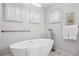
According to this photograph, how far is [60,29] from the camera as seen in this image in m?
1.39

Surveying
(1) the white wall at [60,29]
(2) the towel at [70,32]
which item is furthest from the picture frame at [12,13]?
(2) the towel at [70,32]

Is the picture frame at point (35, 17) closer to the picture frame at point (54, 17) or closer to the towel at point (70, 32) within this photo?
the picture frame at point (54, 17)

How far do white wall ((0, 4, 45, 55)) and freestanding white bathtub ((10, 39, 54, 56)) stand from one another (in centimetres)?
8

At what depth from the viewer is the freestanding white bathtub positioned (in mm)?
1268

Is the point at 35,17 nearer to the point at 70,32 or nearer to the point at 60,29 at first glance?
the point at 60,29

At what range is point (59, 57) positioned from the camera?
1256 millimetres

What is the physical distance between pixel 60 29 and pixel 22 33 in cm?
67

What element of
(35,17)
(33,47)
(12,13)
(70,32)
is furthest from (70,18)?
(12,13)

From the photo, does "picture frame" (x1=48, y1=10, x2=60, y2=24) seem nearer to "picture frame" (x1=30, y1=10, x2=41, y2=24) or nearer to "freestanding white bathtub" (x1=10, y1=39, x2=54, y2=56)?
"picture frame" (x1=30, y1=10, x2=41, y2=24)

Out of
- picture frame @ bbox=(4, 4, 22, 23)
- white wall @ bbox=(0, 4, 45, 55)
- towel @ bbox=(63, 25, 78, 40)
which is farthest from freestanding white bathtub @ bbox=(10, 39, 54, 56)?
picture frame @ bbox=(4, 4, 22, 23)

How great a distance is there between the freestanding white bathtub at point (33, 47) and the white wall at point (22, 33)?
3.1 inches

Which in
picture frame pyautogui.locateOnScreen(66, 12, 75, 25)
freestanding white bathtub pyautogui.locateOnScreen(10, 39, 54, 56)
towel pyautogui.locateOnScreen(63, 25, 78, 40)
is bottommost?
freestanding white bathtub pyautogui.locateOnScreen(10, 39, 54, 56)

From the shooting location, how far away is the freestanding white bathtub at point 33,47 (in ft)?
4.16

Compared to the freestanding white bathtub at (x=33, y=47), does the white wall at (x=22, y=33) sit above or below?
above
